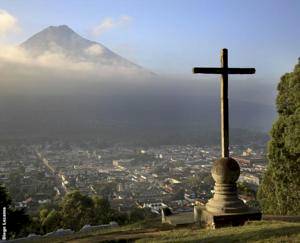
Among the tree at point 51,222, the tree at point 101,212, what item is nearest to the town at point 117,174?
the tree at point 101,212

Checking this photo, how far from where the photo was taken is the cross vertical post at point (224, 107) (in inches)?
397

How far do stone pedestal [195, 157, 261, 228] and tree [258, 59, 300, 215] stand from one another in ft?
22.0

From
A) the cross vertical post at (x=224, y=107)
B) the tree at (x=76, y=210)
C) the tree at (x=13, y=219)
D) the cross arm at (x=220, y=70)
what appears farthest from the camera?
the tree at (x=76, y=210)

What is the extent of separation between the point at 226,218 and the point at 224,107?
2.44 m

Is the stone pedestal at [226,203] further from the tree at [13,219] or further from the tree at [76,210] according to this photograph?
the tree at [76,210]

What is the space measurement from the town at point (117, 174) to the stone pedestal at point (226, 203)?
11268mm

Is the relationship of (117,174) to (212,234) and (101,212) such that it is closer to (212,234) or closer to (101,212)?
(101,212)

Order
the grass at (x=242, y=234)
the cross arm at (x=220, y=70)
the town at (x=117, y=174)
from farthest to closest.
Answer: the town at (x=117, y=174) → the cross arm at (x=220, y=70) → the grass at (x=242, y=234)

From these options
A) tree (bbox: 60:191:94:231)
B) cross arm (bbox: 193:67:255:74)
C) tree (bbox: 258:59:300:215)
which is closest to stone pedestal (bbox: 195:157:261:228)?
cross arm (bbox: 193:67:255:74)

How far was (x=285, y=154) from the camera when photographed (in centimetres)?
1641

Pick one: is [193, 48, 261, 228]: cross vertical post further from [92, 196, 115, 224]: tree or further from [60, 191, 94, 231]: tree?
[60, 191, 94, 231]: tree

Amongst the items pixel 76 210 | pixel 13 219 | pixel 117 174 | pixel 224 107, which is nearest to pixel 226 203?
pixel 224 107

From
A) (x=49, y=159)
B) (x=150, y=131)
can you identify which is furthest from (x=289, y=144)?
(x=150, y=131)

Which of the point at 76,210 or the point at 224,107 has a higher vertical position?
the point at 224,107
